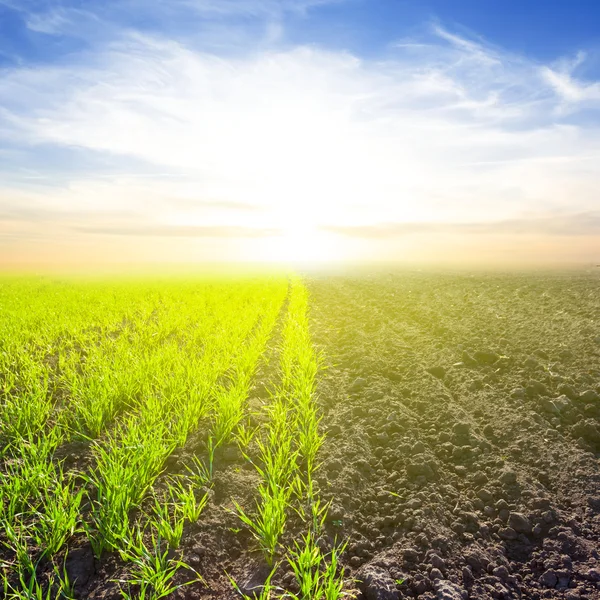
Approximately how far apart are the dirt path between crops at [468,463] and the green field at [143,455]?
0.37m

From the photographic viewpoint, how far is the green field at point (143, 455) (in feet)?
8.36

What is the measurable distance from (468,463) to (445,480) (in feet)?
1.25

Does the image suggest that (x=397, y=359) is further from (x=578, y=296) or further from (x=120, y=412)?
(x=578, y=296)

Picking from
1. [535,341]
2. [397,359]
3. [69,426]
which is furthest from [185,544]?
[535,341]

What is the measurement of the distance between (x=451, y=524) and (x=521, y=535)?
47cm

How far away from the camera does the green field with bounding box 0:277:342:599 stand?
255 cm

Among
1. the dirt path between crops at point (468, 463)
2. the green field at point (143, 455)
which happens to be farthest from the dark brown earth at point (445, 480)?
the green field at point (143, 455)

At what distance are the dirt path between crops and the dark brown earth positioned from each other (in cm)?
1

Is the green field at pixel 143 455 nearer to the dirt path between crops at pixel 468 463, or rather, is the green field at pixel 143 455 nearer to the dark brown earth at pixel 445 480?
the dark brown earth at pixel 445 480

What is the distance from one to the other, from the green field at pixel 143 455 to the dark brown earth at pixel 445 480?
11cm

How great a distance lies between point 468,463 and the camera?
3.78 meters

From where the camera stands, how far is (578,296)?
40.2ft

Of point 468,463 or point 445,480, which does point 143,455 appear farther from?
point 468,463

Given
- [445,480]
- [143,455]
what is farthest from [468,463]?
[143,455]
